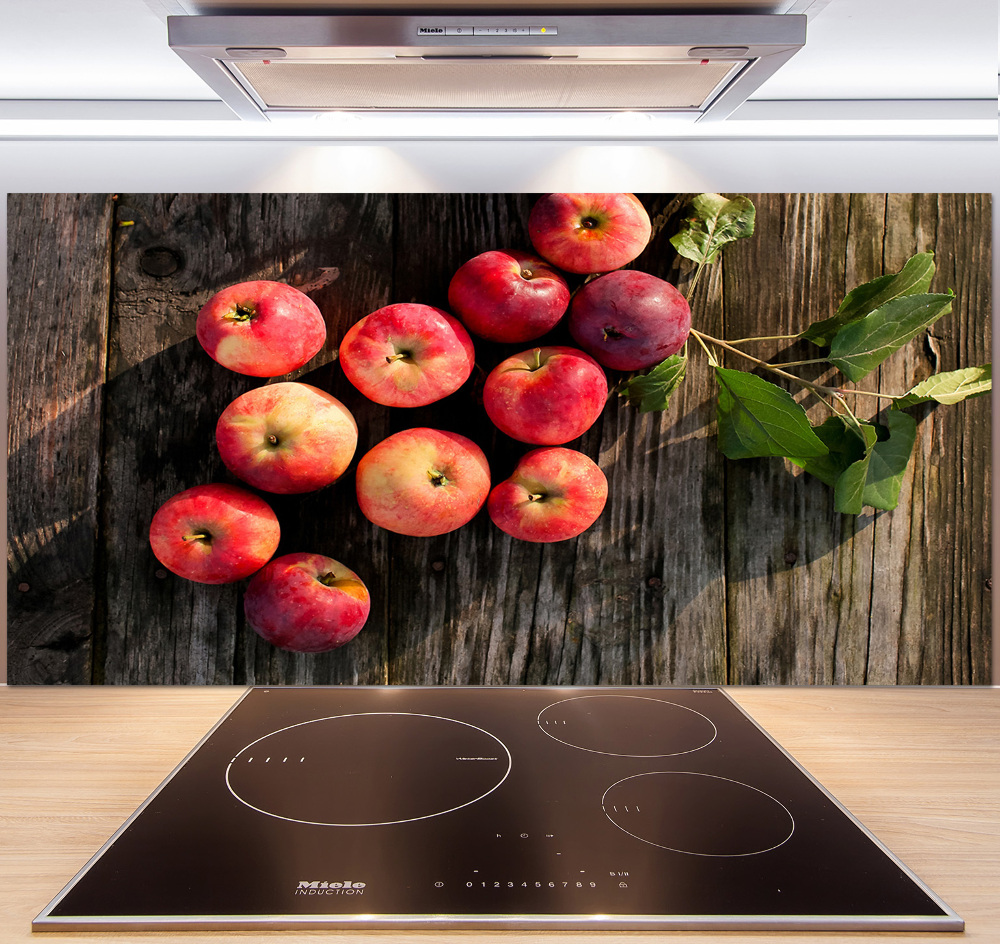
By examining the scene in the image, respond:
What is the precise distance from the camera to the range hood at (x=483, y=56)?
2.14 feet

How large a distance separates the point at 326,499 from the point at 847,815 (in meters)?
0.72

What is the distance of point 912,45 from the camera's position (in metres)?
0.81

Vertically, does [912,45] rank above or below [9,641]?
above

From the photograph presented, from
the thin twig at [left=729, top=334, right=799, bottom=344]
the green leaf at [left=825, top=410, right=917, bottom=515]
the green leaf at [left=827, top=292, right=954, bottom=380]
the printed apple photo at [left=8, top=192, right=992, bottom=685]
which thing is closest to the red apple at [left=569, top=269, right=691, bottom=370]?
the printed apple photo at [left=8, top=192, right=992, bottom=685]

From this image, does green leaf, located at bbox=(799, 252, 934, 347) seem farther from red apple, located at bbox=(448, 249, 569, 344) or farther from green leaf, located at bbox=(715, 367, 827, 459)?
red apple, located at bbox=(448, 249, 569, 344)

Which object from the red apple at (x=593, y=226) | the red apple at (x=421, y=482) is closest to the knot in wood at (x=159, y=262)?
the red apple at (x=421, y=482)

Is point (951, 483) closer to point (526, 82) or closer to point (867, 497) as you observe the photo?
point (867, 497)

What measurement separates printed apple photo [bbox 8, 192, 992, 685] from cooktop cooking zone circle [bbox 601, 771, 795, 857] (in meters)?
0.29

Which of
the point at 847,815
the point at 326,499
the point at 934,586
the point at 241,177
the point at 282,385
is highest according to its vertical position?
the point at 241,177

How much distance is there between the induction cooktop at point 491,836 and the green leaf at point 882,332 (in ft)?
1.63

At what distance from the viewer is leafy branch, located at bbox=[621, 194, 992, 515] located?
92 centimetres

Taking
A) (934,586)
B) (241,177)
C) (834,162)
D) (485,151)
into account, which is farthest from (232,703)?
(834,162)

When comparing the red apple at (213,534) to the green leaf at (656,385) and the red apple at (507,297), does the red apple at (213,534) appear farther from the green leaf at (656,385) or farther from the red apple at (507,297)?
the green leaf at (656,385)

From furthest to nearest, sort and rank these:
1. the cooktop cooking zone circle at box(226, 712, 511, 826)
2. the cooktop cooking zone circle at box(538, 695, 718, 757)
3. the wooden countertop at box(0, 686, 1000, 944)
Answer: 1. the cooktop cooking zone circle at box(538, 695, 718, 757)
2. the cooktop cooking zone circle at box(226, 712, 511, 826)
3. the wooden countertop at box(0, 686, 1000, 944)
